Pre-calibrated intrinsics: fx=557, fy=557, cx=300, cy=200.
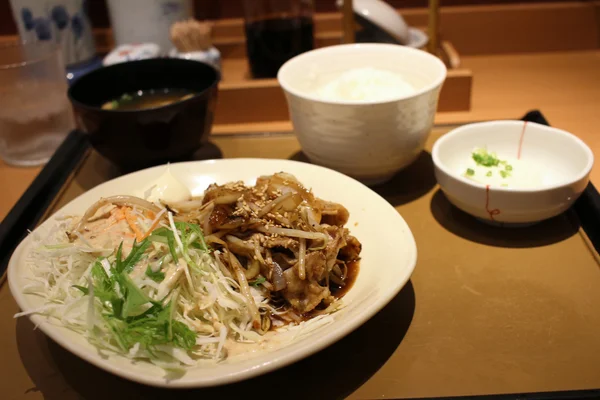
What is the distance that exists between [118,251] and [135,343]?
0.22 metres

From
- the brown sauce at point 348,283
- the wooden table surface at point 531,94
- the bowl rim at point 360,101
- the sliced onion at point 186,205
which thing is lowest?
the wooden table surface at point 531,94

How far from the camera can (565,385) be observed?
3.24 feet

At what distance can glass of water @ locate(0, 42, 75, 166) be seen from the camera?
191 cm

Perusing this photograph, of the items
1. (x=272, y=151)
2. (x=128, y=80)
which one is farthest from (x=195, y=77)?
(x=272, y=151)

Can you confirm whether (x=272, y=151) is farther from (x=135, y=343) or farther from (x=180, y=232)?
(x=135, y=343)

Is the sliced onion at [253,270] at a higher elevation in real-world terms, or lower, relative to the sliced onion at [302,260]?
lower

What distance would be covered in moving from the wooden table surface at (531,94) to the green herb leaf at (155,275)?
0.82m

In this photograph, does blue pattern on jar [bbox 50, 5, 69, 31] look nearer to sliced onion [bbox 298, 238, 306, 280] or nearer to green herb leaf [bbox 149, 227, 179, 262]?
green herb leaf [bbox 149, 227, 179, 262]

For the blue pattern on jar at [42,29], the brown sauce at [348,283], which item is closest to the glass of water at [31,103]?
the blue pattern on jar at [42,29]

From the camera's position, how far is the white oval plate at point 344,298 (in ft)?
3.03

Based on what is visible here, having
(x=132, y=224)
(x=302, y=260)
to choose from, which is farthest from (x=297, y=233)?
(x=132, y=224)

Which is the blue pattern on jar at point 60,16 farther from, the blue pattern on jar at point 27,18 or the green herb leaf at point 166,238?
the green herb leaf at point 166,238

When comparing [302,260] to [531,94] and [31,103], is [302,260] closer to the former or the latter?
[31,103]

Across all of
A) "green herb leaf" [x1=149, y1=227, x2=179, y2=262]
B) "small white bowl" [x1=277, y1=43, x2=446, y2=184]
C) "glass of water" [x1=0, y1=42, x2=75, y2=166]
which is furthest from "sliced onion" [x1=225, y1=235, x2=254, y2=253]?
"glass of water" [x1=0, y1=42, x2=75, y2=166]
